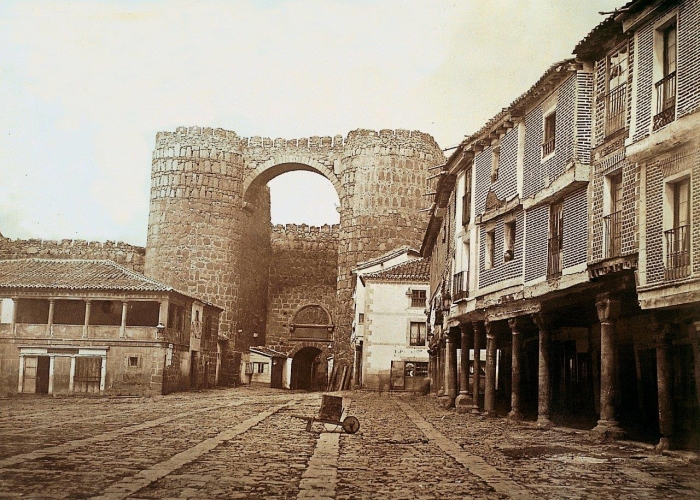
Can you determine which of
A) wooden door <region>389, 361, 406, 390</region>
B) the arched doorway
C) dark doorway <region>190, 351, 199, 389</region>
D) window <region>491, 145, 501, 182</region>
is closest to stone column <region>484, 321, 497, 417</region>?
window <region>491, 145, 501, 182</region>

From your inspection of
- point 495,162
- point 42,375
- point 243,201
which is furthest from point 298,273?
point 495,162

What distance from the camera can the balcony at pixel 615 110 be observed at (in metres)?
14.3

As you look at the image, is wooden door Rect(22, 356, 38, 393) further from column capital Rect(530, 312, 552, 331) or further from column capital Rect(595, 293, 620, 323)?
column capital Rect(595, 293, 620, 323)

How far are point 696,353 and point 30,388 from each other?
25.2 metres

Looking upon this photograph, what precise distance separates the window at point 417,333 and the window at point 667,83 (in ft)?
91.4

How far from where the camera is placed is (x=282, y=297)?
181 ft

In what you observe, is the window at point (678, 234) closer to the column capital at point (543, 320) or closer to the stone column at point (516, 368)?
the column capital at point (543, 320)

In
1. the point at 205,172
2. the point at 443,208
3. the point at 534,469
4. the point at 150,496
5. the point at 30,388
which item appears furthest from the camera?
the point at 205,172

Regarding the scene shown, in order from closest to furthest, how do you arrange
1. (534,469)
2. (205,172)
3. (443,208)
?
(534,469)
(443,208)
(205,172)

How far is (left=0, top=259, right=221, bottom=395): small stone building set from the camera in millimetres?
33188

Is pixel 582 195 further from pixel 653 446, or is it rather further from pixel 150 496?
pixel 150 496

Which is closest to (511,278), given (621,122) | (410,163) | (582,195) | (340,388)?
(582,195)

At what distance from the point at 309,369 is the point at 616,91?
42.4m

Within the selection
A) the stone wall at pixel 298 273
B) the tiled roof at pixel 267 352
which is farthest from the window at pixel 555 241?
the stone wall at pixel 298 273
